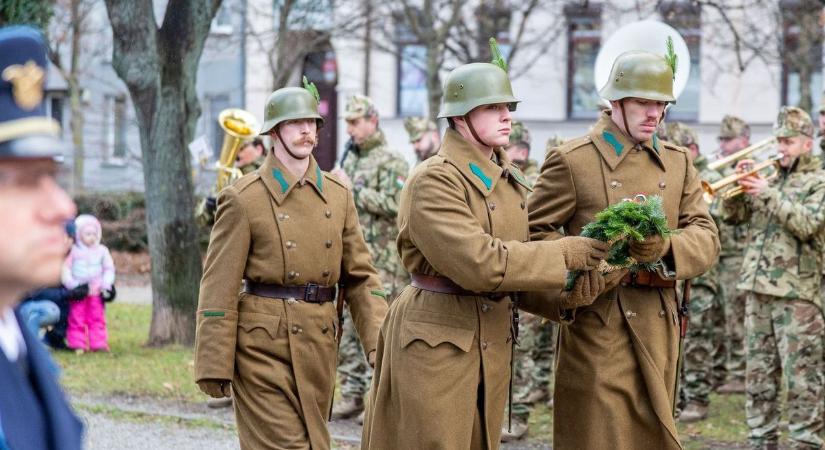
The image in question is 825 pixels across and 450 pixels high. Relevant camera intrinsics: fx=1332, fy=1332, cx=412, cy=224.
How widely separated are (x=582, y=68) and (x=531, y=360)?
17.4 m

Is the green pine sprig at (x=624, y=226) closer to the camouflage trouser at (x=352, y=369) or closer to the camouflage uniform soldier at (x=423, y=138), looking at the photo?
the camouflage trouser at (x=352, y=369)

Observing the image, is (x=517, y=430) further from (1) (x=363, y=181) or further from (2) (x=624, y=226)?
(2) (x=624, y=226)

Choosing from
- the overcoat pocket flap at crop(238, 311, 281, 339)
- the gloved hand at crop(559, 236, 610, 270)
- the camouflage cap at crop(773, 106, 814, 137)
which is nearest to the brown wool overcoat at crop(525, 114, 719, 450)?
the gloved hand at crop(559, 236, 610, 270)

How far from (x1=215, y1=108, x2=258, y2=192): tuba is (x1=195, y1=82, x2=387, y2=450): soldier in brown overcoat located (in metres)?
4.69

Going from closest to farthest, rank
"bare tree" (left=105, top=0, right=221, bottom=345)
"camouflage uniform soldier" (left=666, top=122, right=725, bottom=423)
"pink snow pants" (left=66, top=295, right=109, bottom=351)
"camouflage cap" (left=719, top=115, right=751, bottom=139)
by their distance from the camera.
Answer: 1. "camouflage uniform soldier" (left=666, top=122, right=725, bottom=423)
2. "camouflage cap" (left=719, top=115, right=751, bottom=139)
3. "bare tree" (left=105, top=0, right=221, bottom=345)
4. "pink snow pants" (left=66, top=295, right=109, bottom=351)

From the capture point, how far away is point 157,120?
45.4 feet

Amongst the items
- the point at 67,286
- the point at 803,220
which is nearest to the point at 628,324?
the point at 803,220

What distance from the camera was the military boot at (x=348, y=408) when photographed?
10711mm

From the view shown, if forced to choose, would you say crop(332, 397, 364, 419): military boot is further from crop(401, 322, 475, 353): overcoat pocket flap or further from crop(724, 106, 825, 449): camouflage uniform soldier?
crop(401, 322, 475, 353): overcoat pocket flap

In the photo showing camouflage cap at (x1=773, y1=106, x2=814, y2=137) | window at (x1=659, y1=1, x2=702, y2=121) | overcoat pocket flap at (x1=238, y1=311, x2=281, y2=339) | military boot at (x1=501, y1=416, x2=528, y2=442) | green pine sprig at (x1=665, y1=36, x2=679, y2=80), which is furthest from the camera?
window at (x1=659, y1=1, x2=702, y2=121)

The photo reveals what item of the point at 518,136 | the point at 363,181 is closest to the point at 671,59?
the point at 518,136

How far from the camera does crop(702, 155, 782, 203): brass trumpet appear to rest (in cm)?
870

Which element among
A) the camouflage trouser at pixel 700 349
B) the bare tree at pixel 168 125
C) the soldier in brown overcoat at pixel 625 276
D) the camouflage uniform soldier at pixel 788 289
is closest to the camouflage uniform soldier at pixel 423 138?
the camouflage trouser at pixel 700 349

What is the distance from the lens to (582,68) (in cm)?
2759
